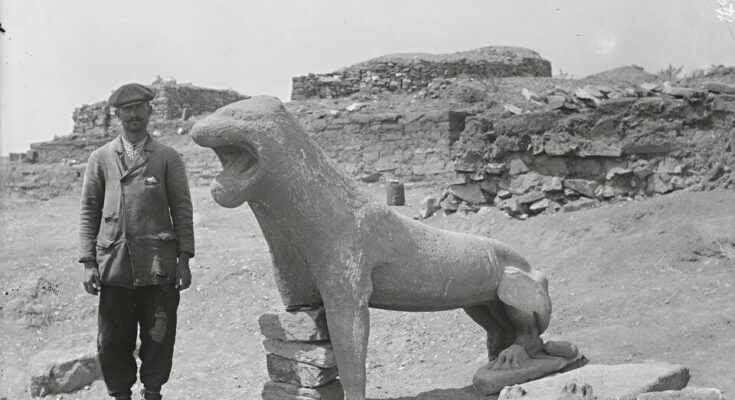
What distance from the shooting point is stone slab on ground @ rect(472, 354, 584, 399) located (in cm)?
455

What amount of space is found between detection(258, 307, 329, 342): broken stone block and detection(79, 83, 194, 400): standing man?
603mm

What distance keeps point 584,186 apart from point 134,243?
6431 millimetres

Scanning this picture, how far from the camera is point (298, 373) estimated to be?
4.23 meters

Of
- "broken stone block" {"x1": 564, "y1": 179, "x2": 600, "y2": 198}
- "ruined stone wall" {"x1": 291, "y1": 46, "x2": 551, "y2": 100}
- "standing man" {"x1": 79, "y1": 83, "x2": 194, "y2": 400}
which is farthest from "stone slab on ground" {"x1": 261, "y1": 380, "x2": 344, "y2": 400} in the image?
"ruined stone wall" {"x1": 291, "y1": 46, "x2": 551, "y2": 100}

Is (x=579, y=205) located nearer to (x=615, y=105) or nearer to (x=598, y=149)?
(x=598, y=149)

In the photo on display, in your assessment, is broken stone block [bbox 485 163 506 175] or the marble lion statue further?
broken stone block [bbox 485 163 506 175]

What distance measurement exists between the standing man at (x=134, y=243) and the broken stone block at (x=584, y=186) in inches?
240

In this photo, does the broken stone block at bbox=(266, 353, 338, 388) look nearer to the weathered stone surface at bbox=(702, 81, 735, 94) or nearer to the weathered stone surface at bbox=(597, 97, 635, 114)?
the weathered stone surface at bbox=(597, 97, 635, 114)

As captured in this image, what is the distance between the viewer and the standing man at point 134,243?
4.00 metres

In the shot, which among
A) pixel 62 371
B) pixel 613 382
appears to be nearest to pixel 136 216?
pixel 62 371

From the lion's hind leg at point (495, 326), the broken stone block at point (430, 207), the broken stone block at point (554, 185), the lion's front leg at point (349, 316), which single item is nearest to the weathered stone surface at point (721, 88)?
the broken stone block at point (554, 185)

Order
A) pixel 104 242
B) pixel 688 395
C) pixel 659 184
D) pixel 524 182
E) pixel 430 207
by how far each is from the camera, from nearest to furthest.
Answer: pixel 688 395 < pixel 104 242 < pixel 659 184 < pixel 524 182 < pixel 430 207

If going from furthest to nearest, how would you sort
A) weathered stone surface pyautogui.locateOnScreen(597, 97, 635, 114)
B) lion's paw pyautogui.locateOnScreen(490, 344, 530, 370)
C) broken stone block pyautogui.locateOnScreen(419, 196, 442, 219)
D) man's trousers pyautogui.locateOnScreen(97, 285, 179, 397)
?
broken stone block pyautogui.locateOnScreen(419, 196, 442, 219) → weathered stone surface pyautogui.locateOnScreen(597, 97, 635, 114) → lion's paw pyautogui.locateOnScreen(490, 344, 530, 370) → man's trousers pyautogui.locateOnScreen(97, 285, 179, 397)

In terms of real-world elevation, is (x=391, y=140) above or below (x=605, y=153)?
above
